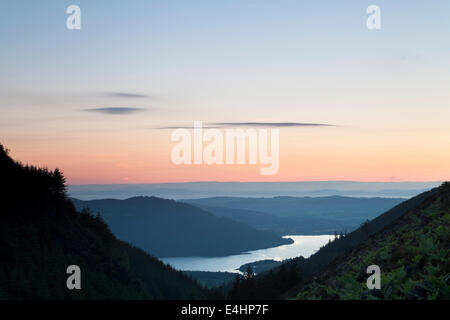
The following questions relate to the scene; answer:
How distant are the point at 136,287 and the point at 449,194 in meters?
57.6

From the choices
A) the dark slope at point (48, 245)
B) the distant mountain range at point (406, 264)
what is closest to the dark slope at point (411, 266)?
the distant mountain range at point (406, 264)

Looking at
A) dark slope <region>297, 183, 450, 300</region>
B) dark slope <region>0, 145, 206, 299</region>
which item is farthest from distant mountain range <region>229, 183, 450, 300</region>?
dark slope <region>0, 145, 206, 299</region>

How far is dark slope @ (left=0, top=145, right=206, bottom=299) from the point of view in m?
53.9

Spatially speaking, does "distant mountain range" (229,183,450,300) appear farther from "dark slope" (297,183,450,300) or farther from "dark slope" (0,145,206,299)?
"dark slope" (0,145,206,299)

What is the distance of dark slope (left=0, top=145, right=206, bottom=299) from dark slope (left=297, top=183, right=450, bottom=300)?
40.4 meters

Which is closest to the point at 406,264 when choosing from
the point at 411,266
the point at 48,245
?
the point at 411,266

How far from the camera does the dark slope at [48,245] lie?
5388cm

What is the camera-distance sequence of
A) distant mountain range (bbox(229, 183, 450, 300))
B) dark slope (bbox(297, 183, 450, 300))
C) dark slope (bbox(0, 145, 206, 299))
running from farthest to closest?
dark slope (bbox(0, 145, 206, 299)), distant mountain range (bbox(229, 183, 450, 300)), dark slope (bbox(297, 183, 450, 300))

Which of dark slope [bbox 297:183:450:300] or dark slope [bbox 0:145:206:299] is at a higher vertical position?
dark slope [bbox 297:183:450:300]

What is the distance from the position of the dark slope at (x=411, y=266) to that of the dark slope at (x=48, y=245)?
40360 mm

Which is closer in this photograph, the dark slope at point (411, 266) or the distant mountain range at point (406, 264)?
the dark slope at point (411, 266)

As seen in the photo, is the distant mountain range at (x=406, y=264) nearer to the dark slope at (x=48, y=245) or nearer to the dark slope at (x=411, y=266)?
the dark slope at (x=411, y=266)

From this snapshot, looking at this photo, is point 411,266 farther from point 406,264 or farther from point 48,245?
point 48,245
